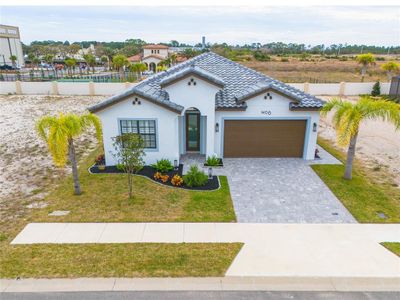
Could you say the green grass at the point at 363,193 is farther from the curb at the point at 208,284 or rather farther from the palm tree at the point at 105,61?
the palm tree at the point at 105,61

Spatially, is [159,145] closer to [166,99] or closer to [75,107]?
[166,99]

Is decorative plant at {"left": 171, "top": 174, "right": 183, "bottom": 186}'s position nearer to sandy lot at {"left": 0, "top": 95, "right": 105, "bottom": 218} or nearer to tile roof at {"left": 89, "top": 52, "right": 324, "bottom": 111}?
tile roof at {"left": 89, "top": 52, "right": 324, "bottom": 111}

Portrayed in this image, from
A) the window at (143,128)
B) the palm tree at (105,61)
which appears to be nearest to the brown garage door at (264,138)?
the window at (143,128)

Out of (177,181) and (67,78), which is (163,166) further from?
(67,78)

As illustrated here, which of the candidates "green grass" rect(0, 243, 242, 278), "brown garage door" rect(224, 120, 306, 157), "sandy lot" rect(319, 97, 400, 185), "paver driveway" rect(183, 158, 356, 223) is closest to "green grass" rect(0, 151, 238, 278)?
"green grass" rect(0, 243, 242, 278)

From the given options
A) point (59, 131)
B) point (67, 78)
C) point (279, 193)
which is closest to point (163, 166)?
point (59, 131)

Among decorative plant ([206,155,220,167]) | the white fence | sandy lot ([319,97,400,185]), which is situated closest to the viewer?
decorative plant ([206,155,220,167])

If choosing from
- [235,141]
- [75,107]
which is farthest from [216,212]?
[75,107]
